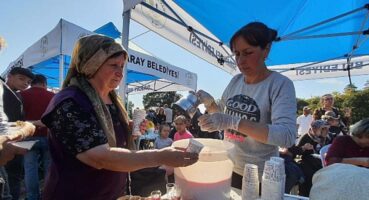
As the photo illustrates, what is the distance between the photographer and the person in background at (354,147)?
2535mm

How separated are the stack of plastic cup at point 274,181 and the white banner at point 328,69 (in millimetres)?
4184

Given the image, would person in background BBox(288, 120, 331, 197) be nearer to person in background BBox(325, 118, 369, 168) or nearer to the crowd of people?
person in background BBox(325, 118, 369, 168)

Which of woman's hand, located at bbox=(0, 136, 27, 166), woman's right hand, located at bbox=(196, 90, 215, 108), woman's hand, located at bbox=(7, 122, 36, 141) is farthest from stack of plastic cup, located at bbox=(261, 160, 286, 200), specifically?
woman's hand, located at bbox=(7, 122, 36, 141)

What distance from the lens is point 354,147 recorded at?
2.66 meters

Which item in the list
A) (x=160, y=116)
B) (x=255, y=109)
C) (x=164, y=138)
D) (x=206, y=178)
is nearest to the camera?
(x=206, y=178)

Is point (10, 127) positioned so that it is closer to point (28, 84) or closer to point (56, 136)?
point (56, 136)

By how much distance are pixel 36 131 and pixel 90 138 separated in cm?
301

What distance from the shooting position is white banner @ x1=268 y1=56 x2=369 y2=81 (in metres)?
4.73

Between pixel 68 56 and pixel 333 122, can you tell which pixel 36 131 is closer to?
pixel 68 56

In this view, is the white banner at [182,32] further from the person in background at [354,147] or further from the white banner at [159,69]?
the person in background at [354,147]

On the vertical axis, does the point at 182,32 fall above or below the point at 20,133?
above

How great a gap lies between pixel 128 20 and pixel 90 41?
1.36 meters

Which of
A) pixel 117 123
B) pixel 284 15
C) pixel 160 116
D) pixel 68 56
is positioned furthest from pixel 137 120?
pixel 160 116

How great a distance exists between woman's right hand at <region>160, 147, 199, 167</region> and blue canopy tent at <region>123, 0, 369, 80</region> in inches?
66.1
